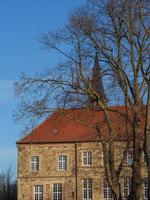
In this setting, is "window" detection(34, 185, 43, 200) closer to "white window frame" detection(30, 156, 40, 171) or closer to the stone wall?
the stone wall

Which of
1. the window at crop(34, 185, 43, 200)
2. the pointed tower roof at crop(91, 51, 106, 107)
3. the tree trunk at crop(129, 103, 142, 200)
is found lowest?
the window at crop(34, 185, 43, 200)

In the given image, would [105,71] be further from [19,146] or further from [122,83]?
[19,146]

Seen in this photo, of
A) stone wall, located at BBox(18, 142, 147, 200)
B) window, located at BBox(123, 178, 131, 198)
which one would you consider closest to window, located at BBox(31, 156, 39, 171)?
stone wall, located at BBox(18, 142, 147, 200)

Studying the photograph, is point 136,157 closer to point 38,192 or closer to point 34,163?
point 38,192

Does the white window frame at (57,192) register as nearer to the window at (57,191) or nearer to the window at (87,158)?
the window at (57,191)

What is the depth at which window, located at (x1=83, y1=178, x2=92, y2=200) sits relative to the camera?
52094 mm

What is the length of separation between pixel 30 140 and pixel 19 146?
132 centimetres

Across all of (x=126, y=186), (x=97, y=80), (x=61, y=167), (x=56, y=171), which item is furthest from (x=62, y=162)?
(x=97, y=80)

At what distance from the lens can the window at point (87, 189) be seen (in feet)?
171

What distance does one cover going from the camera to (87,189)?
52281mm

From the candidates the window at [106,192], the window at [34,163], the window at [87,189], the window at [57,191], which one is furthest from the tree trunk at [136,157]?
the window at [34,163]

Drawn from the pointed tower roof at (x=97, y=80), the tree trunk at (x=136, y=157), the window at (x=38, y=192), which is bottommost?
the window at (x=38, y=192)

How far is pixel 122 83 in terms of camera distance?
2389cm

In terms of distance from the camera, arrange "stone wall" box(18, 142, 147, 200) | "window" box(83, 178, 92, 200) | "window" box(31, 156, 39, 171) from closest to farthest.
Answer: "window" box(83, 178, 92, 200)
"stone wall" box(18, 142, 147, 200)
"window" box(31, 156, 39, 171)
